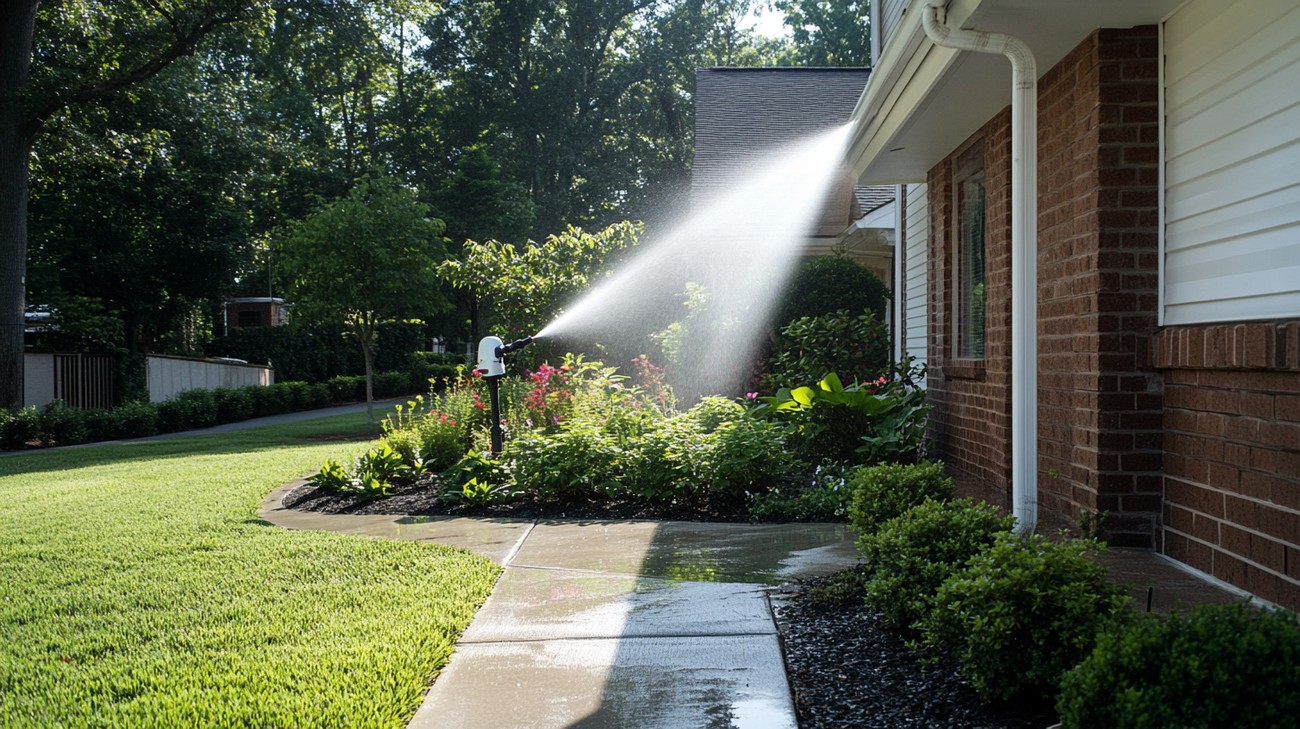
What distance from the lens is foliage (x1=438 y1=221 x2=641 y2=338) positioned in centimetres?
1577

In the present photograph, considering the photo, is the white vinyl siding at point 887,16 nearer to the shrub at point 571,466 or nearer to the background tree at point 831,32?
the shrub at point 571,466

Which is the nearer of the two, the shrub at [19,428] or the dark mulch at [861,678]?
the dark mulch at [861,678]

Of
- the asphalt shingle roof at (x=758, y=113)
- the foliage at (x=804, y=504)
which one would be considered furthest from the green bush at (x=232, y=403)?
the foliage at (x=804, y=504)

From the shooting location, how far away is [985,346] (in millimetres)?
7000

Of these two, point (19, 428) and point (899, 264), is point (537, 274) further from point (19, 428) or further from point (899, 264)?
point (19, 428)

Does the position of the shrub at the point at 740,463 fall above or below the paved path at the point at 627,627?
above

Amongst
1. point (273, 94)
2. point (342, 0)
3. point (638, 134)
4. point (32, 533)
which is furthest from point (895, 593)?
point (638, 134)

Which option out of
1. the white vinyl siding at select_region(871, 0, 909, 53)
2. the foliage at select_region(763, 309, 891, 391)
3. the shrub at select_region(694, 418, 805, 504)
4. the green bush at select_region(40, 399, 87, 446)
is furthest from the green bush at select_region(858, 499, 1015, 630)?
the green bush at select_region(40, 399, 87, 446)

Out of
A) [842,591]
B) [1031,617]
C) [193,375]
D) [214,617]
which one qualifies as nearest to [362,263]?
[193,375]

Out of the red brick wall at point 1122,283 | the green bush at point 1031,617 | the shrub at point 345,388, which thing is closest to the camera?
the green bush at point 1031,617

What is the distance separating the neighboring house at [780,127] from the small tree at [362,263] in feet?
17.8

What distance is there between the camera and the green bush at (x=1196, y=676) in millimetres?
2059

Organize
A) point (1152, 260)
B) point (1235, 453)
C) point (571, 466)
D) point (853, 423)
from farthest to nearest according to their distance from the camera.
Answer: point (853, 423), point (571, 466), point (1152, 260), point (1235, 453)

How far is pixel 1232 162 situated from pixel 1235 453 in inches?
44.2
